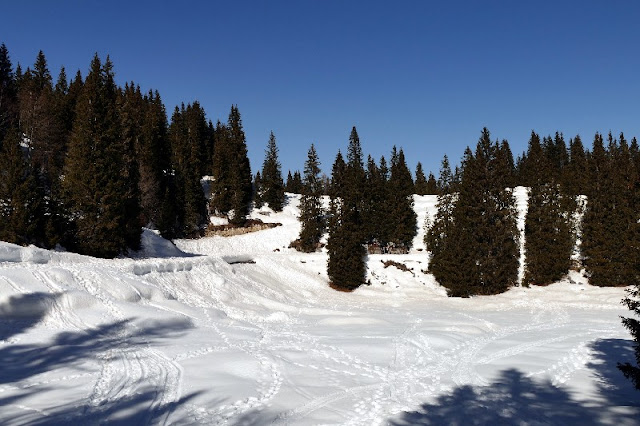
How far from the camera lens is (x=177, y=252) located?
125 feet

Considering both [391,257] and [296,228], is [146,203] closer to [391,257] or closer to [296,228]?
[296,228]

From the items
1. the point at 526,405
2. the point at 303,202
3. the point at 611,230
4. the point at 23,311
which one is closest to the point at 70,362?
the point at 23,311

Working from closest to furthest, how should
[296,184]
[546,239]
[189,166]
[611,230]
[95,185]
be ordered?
[95,185]
[611,230]
[546,239]
[189,166]
[296,184]

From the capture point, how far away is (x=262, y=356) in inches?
524

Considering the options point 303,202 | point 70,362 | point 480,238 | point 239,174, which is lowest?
point 70,362

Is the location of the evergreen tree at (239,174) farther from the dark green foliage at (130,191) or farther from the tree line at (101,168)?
the dark green foliage at (130,191)

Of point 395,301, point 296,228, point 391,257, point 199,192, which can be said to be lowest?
point 395,301

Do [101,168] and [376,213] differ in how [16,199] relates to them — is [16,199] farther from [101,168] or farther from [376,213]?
[376,213]

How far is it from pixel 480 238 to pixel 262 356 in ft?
94.5

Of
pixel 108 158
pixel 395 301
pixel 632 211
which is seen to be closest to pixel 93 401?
pixel 108 158

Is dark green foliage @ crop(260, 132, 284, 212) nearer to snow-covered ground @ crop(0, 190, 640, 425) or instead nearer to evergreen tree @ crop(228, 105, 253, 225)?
evergreen tree @ crop(228, 105, 253, 225)

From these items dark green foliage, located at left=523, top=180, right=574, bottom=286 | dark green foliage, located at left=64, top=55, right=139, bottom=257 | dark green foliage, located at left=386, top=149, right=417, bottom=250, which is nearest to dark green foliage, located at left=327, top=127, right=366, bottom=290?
dark green foliage, located at left=386, top=149, right=417, bottom=250

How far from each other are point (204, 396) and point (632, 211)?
42211mm

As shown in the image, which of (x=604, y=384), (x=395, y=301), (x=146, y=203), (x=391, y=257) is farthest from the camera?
(x=146, y=203)
